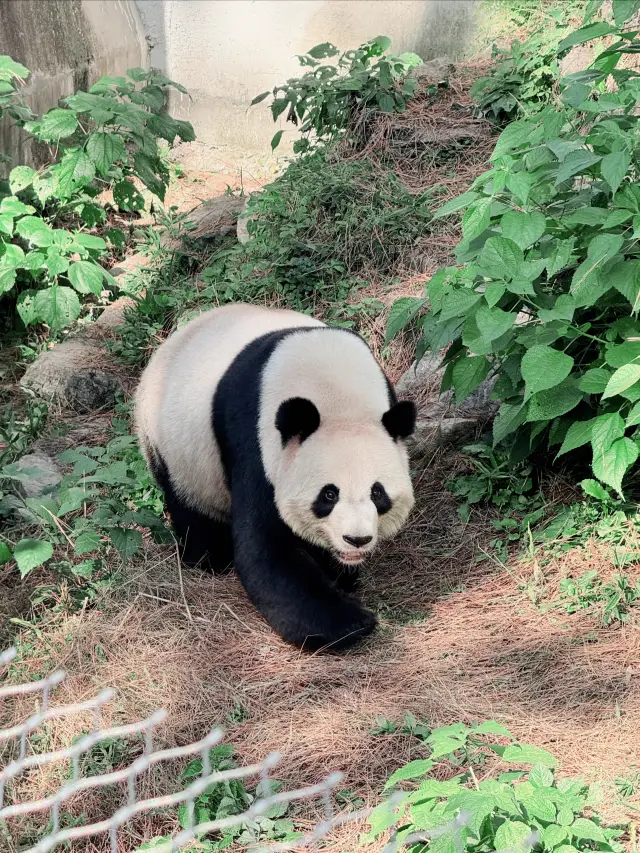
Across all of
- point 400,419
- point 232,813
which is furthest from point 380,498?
point 232,813

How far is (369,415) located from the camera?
427cm

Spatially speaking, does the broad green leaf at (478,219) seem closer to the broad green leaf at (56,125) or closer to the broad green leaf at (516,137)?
the broad green leaf at (516,137)

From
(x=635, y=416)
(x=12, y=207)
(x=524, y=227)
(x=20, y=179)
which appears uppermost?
(x=524, y=227)

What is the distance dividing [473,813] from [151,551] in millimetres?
2846

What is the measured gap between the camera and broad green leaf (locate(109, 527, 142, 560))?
14.4 feet

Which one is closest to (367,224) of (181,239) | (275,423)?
(181,239)

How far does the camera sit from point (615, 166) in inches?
141

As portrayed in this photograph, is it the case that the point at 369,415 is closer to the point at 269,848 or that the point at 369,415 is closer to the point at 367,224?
the point at 269,848

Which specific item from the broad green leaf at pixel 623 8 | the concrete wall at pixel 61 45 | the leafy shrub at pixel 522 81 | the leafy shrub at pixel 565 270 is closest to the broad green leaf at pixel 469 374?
the leafy shrub at pixel 565 270

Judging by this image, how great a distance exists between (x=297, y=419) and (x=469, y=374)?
3.13 feet

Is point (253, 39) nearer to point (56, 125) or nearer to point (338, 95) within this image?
point (338, 95)

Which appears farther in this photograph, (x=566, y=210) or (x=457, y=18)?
(x=457, y=18)

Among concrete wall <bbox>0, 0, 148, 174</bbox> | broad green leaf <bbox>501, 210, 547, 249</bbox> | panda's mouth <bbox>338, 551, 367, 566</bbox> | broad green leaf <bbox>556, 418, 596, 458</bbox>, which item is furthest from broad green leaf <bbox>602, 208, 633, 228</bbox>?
concrete wall <bbox>0, 0, 148, 174</bbox>

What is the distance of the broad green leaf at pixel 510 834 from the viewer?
2.41 metres
